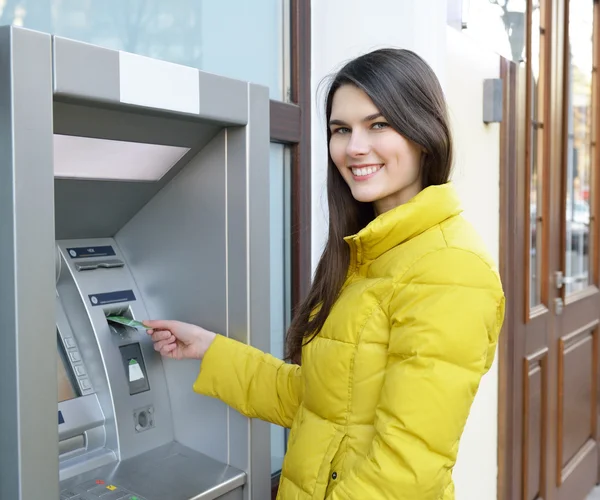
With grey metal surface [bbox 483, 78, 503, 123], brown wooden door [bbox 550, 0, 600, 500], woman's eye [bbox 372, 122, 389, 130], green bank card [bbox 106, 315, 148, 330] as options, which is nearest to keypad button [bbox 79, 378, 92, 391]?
green bank card [bbox 106, 315, 148, 330]

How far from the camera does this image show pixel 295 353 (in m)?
1.54

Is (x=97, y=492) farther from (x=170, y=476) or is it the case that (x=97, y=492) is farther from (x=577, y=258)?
(x=577, y=258)

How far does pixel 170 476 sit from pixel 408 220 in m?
0.67

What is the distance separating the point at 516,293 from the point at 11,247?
2.26 m

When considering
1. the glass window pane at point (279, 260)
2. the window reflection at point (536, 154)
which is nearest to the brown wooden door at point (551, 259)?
the window reflection at point (536, 154)

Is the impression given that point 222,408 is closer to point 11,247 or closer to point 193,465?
point 193,465

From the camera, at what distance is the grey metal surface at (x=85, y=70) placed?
96 centimetres

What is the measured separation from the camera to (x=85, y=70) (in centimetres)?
99

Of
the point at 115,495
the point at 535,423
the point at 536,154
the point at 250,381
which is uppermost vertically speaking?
the point at 536,154

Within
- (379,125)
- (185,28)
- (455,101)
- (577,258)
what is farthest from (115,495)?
(577,258)

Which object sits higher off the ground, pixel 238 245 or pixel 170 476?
pixel 238 245

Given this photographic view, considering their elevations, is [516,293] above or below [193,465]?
above

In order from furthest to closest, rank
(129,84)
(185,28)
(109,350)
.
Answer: (185,28)
(109,350)
(129,84)

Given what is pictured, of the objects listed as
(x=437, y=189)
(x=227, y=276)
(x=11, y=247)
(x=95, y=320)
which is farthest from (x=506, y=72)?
(x=11, y=247)
